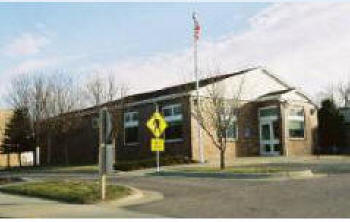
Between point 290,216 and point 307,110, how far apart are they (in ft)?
99.7

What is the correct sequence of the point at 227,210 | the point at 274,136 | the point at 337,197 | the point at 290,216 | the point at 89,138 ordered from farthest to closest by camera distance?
1. the point at 89,138
2. the point at 274,136
3. the point at 337,197
4. the point at 227,210
5. the point at 290,216

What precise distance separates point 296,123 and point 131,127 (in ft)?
39.0

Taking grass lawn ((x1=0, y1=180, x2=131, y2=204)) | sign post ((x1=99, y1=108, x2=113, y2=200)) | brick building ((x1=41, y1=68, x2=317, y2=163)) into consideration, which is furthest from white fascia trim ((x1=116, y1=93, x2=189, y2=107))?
sign post ((x1=99, y1=108, x2=113, y2=200))

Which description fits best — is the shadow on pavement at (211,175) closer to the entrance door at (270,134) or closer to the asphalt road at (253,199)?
the asphalt road at (253,199)

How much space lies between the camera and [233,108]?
3077 centimetres

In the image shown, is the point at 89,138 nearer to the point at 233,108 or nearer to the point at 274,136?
the point at 274,136

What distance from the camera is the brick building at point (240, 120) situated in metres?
36.8

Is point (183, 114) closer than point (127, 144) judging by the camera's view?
Yes

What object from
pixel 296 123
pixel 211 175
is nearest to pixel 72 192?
pixel 211 175

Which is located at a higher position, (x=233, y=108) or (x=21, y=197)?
(x=233, y=108)

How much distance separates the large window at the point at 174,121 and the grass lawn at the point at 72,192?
649 inches

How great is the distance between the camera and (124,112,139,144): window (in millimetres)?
40500

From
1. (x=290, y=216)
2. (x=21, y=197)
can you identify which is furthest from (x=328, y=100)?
(x=290, y=216)

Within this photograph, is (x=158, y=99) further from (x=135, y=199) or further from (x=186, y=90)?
(x=135, y=199)
